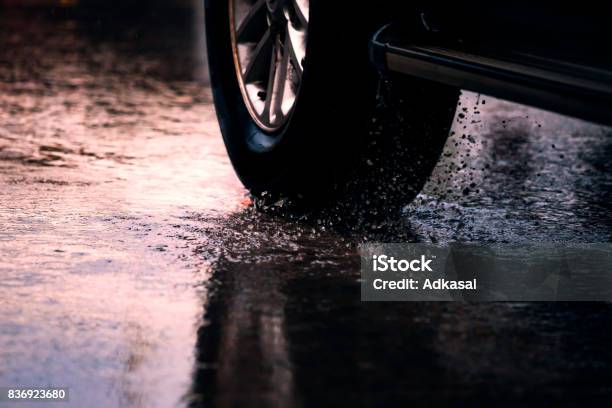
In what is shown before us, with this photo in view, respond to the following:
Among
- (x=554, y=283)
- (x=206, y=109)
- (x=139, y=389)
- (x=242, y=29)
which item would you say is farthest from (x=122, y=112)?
(x=139, y=389)

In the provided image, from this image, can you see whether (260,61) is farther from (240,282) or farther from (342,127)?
(240,282)

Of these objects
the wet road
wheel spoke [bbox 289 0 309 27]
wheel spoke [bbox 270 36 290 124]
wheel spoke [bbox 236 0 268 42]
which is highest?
wheel spoke [bbox 236 0 268 42]

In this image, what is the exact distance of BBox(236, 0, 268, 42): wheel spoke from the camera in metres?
4.46

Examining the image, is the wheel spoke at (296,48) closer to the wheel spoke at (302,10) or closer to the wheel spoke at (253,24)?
the wheel spoke at (302,10)

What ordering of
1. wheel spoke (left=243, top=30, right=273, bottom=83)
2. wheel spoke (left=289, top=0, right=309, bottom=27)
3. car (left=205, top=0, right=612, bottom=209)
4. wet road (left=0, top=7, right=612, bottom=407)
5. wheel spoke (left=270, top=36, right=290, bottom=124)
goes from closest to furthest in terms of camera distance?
wet road (left=0, top=7, right=612, bottom=407) < car (left=205, top=0, right=612, bottom=209) < wheel spoke (left=289, top=0, right=309, bottom=27) < wheel spoke (left=270, top=36, right=290, bottom=124) < wheel spoke (left=243, top=30, right=273, bottom=83)

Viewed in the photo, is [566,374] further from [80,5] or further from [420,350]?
[80,5]

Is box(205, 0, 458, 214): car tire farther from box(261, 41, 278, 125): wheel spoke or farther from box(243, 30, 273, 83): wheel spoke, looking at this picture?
box(243, 30, 273, 83): wheel spoke

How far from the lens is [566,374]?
2666 mm

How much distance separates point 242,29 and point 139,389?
2.23 m

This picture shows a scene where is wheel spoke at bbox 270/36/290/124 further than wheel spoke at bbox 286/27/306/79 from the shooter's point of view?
Yes

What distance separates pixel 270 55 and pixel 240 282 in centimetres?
130

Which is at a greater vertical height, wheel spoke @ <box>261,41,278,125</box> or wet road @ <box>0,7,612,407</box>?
wheel spoke @ <box>261,41,278,125</box>

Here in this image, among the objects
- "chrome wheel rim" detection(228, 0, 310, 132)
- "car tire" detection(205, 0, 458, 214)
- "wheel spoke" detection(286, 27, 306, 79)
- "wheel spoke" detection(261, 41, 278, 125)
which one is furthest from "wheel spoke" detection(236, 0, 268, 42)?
"car tire" detection(205, 0, 458, 214)

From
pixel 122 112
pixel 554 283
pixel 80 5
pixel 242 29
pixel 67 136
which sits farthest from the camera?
pixel 80 5
